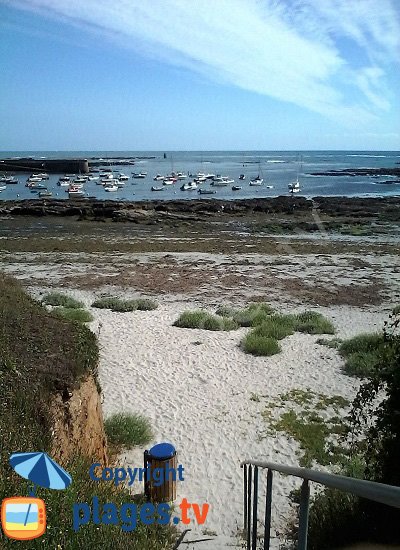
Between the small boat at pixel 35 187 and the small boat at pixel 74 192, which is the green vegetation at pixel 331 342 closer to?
the small boat at pixel 74 192

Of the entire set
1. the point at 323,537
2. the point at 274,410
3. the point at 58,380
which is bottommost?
the point at 274,410

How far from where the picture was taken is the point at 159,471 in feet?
18.7

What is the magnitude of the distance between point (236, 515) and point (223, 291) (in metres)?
13.2

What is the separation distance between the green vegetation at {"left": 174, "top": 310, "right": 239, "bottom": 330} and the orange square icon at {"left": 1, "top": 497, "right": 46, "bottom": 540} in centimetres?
1077

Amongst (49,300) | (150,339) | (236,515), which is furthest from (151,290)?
(236,515)

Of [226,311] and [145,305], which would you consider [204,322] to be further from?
[145,305]

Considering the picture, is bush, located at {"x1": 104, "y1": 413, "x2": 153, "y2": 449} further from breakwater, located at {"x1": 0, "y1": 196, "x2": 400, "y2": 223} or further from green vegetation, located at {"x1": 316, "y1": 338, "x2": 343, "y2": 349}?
breakwater, located at {"x1": 0, "y1": 196, "x2": 400, "y2": 223}

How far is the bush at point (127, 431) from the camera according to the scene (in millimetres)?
7488

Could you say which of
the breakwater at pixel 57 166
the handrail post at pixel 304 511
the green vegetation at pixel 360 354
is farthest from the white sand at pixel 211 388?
the breakwater at pixel 57 166

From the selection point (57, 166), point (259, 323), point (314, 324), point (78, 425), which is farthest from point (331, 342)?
point (57, 166)

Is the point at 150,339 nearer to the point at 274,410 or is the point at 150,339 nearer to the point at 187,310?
the point at 187,310

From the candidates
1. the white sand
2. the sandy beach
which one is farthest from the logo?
the white sand

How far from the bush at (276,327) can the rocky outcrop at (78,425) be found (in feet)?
24.2

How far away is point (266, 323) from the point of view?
539 inches
